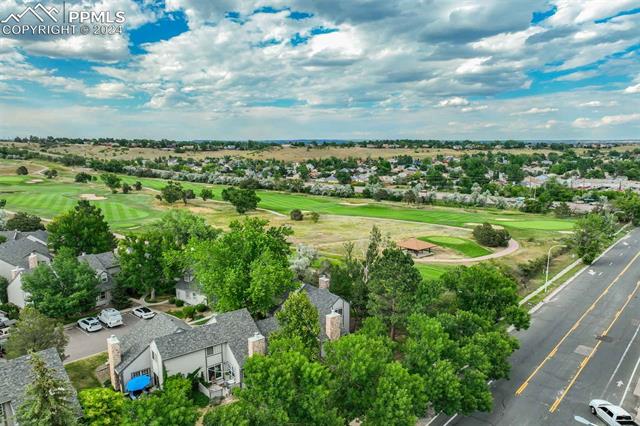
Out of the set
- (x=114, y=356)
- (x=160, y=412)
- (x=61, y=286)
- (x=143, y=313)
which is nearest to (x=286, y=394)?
(x=160, y=412)

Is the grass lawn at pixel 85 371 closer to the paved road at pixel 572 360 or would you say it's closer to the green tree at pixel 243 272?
the green tree at pixel 243 272

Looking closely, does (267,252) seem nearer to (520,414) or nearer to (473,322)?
(473,322)

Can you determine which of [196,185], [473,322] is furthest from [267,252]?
[196,185]

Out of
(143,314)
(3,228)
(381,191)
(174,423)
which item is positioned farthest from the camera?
(381,191)

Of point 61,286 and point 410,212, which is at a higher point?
point 61,286

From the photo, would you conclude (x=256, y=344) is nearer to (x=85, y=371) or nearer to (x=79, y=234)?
(x=85, y=371)

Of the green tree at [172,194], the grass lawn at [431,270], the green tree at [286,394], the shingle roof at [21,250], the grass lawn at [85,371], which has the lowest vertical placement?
the grass lawn at [431,270]

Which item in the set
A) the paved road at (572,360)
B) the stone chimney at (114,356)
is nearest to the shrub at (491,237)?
the paved road at (572,360)
